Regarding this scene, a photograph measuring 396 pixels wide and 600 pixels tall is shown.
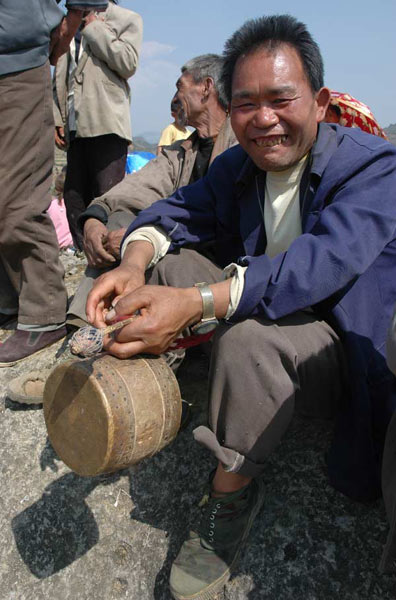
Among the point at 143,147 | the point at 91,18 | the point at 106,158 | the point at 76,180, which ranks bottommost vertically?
the point at 143,147

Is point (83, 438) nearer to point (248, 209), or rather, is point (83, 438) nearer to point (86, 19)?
point (248, 209)

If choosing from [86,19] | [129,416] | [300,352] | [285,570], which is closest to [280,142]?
[300,352]

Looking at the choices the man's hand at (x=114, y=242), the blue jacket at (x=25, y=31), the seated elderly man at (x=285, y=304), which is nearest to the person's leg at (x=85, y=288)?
the man's hand at (x=114, y=242)

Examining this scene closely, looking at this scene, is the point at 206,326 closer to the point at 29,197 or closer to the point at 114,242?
the point at 114,242

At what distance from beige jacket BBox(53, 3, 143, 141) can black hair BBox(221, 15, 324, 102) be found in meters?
2.34

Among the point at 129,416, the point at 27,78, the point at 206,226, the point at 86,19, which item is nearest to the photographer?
the point at 129,416

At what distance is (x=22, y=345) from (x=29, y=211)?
0.91 m

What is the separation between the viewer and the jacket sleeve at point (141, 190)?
3.16m

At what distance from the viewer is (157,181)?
3.26 meters

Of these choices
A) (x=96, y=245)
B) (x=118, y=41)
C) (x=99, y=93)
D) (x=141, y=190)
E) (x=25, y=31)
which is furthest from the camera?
(x=99, y=93)

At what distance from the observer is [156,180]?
3.26 meters

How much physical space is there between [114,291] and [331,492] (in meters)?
1.25

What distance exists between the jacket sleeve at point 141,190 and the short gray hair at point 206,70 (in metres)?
0.47

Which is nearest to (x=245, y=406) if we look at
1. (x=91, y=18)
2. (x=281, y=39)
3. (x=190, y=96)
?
(x=281, y=39)
